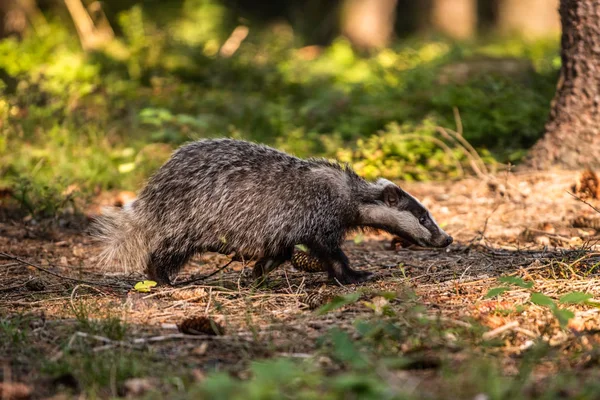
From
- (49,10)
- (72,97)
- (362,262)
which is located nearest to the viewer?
(362,262)

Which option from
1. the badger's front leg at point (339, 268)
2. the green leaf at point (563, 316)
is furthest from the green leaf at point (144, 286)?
the green leaf at point (563, 316)

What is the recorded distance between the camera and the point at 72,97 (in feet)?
35.9

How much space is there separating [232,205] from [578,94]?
173 inches

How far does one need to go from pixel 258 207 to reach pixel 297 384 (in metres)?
2.52

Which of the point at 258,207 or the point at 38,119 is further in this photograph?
the point at 38,119

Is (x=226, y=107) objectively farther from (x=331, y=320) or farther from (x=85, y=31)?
(x=331, y=320)

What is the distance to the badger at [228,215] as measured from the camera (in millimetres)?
5566

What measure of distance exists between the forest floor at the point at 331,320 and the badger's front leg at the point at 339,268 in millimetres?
119

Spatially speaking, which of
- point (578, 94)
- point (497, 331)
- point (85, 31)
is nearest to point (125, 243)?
point (497, 331)

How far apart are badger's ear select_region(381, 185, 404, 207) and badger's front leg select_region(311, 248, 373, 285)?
68cm

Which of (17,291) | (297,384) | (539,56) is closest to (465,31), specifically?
(539,56)

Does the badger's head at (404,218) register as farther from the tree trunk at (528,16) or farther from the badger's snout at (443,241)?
the tree trunk at (528,16)

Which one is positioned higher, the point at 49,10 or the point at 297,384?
the point at 49,10

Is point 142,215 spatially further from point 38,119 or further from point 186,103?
point 186,103
